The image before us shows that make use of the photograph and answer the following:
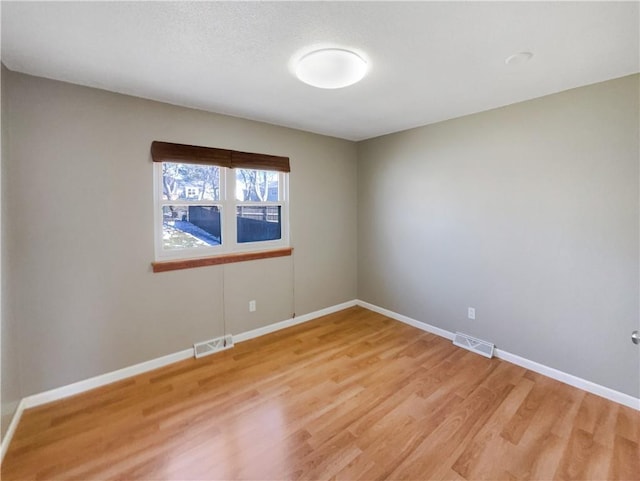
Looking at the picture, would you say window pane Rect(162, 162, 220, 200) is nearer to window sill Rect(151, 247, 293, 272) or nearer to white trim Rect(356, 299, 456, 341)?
window sill Rect(151, 247, 293, 272)

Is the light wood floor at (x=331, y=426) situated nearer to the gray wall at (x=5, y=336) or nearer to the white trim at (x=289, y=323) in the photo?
the gray wall at (x=5, y=336)

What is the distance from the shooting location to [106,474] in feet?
5.21

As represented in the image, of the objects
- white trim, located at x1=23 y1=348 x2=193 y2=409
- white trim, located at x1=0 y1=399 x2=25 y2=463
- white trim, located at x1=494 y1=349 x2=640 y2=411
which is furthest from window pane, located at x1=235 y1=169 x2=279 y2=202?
white trim, located at x1=494 y1=349 x2=640 y2=411

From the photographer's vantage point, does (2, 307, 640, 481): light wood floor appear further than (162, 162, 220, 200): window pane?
No

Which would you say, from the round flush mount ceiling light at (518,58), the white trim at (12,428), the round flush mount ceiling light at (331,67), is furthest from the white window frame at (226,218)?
the round flush mount ceiling light at (518,58)

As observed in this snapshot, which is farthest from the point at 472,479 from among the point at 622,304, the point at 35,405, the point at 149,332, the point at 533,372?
the point at 35,405

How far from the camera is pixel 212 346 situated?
2.95m

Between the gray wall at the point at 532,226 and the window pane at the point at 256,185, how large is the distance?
1.51 metres

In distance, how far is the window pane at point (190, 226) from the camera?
108 inches

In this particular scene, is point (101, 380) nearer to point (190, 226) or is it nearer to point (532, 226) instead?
point (190, 226)

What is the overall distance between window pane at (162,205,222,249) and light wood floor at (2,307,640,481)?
1.14 metres

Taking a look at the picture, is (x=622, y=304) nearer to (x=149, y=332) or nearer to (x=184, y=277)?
(x=184, y=277)

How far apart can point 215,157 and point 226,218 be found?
63 centimetres

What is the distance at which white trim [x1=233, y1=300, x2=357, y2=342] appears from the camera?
127 inches
